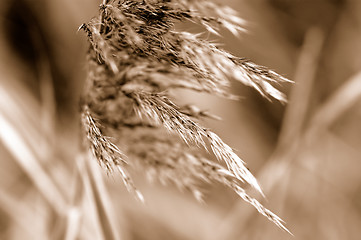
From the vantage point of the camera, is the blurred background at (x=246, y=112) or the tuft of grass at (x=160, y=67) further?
the blurred background at (x=246, y=112)

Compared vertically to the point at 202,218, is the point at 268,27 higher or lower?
higher

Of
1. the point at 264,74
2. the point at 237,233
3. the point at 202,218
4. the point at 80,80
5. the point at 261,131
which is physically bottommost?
the point at 202,218

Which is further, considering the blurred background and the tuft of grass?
the blurred background

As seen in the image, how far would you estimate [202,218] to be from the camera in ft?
4.49

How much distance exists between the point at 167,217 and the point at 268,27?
843 mm

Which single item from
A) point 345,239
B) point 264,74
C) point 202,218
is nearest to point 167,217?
point 202,218

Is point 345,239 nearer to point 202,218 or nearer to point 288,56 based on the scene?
point 202,218

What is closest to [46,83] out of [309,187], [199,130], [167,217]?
[167,217]

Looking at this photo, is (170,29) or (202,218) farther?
(202,218)

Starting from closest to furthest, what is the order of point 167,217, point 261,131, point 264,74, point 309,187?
point 264,74 < point 167,217 < point 309,187 < point 261,131

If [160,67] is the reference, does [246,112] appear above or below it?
below

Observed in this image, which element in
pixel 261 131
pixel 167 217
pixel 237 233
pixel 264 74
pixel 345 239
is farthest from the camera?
pixel 261 131

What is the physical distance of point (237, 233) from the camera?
3.32 ft

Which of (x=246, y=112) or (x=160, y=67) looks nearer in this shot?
(x=160, y=67)
